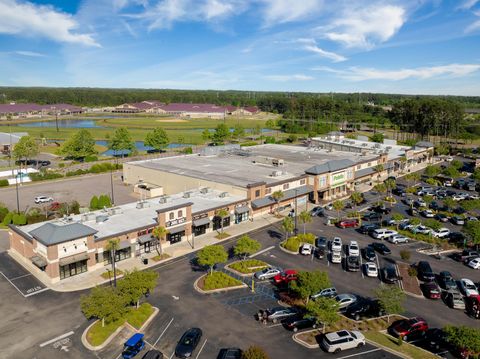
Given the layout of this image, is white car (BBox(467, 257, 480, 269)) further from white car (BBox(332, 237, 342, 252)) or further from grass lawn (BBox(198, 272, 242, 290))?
grass lawn (BBox(198, 272, 242, 290))

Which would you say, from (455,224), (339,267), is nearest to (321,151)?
(455,224)

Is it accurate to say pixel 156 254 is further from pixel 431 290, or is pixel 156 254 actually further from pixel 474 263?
pixel 474 263

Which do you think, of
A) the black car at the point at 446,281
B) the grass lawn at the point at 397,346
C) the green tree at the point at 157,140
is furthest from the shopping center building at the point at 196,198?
the green tree at the point at 157,140

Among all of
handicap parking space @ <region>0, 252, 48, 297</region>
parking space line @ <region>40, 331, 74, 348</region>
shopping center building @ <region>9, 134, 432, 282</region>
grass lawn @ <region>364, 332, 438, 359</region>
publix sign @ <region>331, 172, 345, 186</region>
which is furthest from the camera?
publix sign @ <region>331, 172, 345, 186</region>

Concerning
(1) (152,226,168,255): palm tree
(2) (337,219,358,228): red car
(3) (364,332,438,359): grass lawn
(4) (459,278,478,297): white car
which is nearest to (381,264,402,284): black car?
(4) (459,278,478,297): white car

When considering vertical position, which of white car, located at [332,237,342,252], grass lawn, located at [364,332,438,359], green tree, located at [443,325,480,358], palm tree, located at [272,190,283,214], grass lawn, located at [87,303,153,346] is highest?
palm tree, located at [272,190,283,214]

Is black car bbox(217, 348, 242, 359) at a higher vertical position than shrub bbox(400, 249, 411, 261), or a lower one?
lower

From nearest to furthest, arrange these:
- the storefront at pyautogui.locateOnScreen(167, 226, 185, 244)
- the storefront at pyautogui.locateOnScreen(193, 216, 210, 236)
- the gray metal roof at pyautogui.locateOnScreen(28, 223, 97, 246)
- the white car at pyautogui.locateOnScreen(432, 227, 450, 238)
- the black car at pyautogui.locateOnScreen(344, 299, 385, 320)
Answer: the black car at pyautogui.locateOnScreen(344, 299, 385, 320) < the gray metal roof at pyautogui.locateOnScreen(28, 223, 97, 246) < the storefront at pyautogui.locateOnScreen(167, 226, 185, 244) < the storefront at pyautogui.locateOnScreen(193, 216, 210, 236) < the white car at pyautogui.locateOnScreen(432, 227, 450, 238)

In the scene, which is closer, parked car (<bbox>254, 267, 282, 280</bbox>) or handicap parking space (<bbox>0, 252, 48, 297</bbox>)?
handicap parking space (<bbox>0, 252, 48, 297</bbox>)
